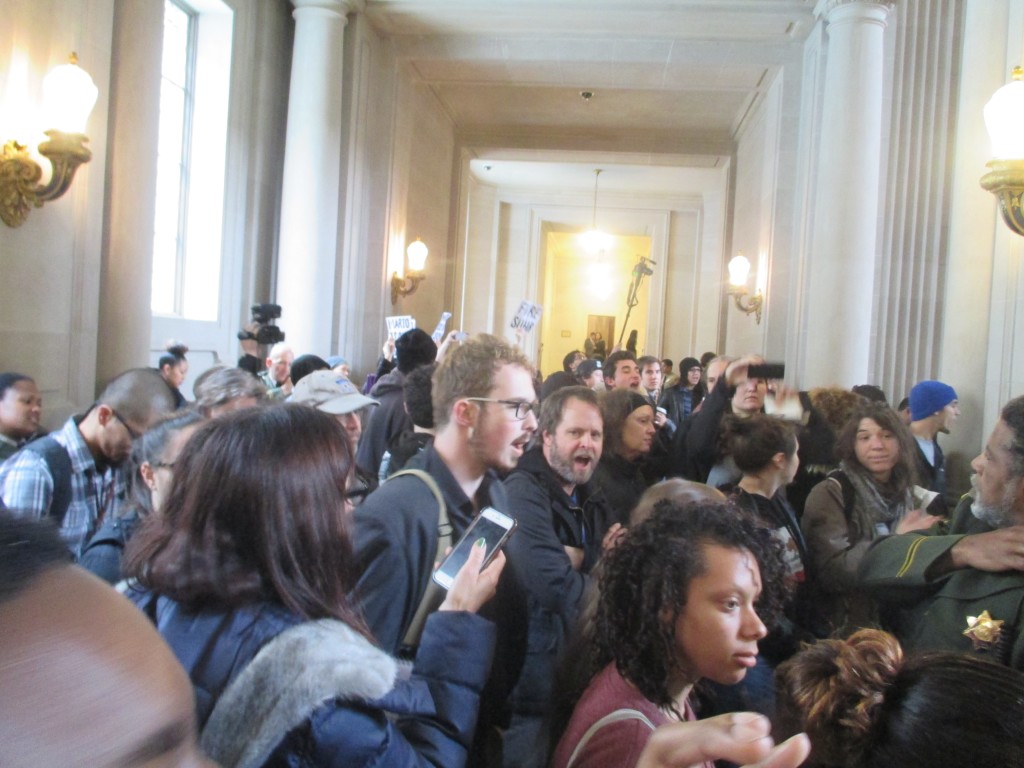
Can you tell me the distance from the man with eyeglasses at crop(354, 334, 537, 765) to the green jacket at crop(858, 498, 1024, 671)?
107 centimetres

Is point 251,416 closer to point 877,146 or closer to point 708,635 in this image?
point 708,635

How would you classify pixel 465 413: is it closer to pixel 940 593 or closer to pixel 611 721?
pixel 611 721

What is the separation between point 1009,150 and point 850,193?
12.2 feet

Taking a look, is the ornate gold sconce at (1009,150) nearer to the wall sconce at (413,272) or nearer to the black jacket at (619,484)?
the black jacket at (619,484)

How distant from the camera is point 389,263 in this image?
35.3 ft

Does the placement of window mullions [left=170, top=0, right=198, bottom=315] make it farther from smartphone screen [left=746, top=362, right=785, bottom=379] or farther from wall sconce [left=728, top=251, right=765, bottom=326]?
wall sconce [left=728, top=251, right=765, bottom=326]

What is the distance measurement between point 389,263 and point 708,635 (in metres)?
9.57

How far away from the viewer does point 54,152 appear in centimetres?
475

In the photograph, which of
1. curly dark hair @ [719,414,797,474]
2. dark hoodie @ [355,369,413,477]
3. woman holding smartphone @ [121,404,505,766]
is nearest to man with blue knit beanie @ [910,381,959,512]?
curly dark hair @ [719,414,797,474]

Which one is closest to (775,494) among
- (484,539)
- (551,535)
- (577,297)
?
(551,535)

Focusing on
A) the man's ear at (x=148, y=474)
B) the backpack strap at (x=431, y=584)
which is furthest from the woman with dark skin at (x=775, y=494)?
the man's ear at (x=148, y=474)

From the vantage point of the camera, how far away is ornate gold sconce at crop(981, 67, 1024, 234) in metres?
4.60

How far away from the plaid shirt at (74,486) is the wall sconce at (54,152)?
98.5 inches

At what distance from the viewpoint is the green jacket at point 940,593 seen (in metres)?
1.86
